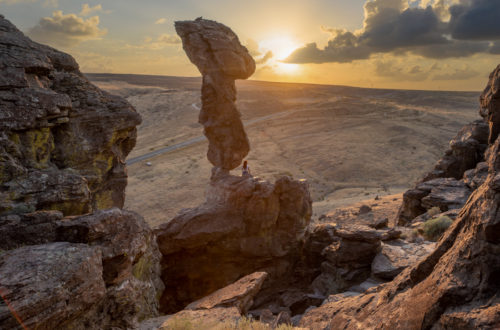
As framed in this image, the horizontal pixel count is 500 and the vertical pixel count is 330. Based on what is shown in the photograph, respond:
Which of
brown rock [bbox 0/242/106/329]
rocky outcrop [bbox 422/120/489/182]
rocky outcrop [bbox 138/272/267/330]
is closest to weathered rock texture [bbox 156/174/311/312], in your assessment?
rocky outcrop [bbox 138/272/267/330]

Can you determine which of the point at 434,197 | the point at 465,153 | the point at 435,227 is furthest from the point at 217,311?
the point at 465,153

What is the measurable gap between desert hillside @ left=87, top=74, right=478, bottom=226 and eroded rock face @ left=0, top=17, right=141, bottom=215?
15.8 metres

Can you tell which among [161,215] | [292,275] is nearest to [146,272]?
[292,275]

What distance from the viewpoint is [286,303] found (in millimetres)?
15039

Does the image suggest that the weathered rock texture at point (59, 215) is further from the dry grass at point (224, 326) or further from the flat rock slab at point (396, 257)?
the flat rock slab at point (396, 257)

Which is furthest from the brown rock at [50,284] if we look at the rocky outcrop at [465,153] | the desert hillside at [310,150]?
the rocky outcrop at [465,153]

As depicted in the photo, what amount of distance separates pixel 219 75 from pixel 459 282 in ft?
58.9

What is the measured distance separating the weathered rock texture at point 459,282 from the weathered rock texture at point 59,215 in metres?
6.30

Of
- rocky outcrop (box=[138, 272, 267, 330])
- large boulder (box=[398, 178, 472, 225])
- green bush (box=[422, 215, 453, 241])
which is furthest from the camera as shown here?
large boulder (box=[398, 178, 472, 225])

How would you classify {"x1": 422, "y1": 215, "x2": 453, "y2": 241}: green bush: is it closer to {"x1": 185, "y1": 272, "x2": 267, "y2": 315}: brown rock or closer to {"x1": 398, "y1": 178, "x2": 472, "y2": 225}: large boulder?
{"x1": 398, "y1": 178, "x2": 472, "y2": 225}: large boulder

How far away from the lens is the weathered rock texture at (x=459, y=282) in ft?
16.4

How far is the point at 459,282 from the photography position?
210 inches

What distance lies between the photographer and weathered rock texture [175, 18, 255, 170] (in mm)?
19422

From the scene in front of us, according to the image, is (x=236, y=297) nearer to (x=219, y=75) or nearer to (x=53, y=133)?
(x=53, y=133)
